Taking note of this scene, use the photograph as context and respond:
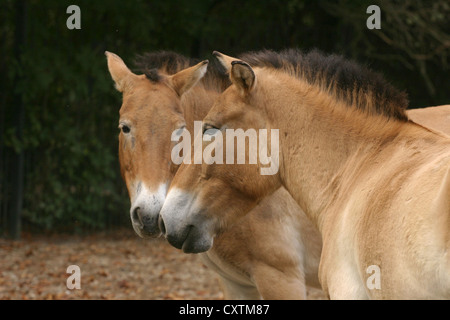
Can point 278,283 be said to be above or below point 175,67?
below

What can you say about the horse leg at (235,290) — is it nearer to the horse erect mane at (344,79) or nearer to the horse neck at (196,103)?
the horse neck at (196,103)

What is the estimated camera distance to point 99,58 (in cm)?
988

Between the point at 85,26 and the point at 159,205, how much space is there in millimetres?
6485

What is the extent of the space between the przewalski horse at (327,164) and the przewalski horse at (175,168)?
958mm

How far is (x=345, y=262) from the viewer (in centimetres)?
290

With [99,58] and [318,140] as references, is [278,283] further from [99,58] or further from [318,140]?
[99,58]

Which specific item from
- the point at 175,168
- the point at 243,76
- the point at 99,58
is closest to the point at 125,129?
the point at 175,168

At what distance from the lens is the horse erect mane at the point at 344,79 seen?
3.25 metres

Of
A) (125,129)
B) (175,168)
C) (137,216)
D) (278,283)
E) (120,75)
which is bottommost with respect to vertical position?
(278,283)

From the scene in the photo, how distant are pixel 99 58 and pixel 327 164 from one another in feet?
23.6

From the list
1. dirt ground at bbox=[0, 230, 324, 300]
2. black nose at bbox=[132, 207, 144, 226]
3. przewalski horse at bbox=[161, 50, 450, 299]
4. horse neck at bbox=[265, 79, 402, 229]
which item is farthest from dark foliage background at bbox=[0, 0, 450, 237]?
horse neck at bbox=[265, 79, 402, 229]

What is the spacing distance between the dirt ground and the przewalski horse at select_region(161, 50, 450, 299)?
14.0 feet

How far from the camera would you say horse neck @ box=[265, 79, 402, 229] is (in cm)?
322
